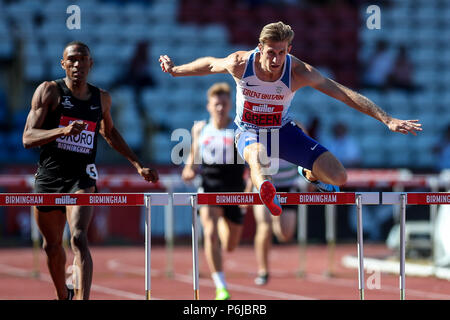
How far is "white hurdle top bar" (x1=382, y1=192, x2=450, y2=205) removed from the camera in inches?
238

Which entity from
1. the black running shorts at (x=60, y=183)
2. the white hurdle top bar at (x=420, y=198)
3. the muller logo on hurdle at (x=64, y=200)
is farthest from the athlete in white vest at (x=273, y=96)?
the muller logo on hurdle at (x=64, y=200)

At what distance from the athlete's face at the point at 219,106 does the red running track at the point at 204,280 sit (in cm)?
204

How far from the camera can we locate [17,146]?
49.7ft

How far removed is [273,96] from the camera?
6277 mm

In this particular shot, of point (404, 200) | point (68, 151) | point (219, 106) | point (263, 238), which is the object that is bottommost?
point (263, 238)

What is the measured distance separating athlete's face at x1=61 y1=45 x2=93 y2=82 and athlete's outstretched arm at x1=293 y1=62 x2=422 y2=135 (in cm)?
170

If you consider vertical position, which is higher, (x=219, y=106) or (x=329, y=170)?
(x=219, y=106)

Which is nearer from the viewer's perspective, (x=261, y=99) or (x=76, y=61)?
(x=76, y=61)

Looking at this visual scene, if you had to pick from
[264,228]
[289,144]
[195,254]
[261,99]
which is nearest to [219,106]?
[264,228]

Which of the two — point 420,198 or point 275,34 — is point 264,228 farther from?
point 275,34

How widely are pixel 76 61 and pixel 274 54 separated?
62.3 inches

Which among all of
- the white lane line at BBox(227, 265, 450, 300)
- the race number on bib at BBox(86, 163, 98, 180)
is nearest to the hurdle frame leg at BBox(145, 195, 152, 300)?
the race number on bib at BBox(86, 163, 98, 180)
